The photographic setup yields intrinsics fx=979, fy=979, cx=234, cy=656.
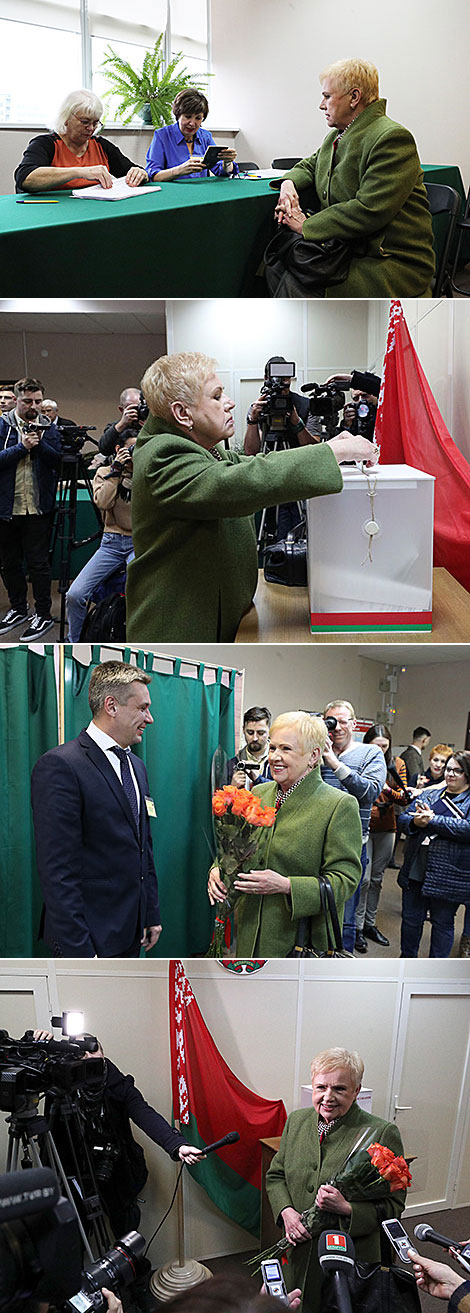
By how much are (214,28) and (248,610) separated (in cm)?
488

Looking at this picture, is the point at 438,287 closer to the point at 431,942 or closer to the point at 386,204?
the point at 386,204

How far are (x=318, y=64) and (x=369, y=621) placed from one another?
451 centimetres

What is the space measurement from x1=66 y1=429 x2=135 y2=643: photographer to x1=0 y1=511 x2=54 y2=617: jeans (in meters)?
0.08

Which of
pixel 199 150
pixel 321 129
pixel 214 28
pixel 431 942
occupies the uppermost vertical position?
pixel 214 28

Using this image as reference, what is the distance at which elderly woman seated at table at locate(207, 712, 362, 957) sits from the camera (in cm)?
242

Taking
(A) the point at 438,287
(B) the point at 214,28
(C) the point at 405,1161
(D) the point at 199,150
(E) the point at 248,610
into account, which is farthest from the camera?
(B) the point at 214,28

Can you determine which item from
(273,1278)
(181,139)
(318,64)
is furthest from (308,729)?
(318,64)

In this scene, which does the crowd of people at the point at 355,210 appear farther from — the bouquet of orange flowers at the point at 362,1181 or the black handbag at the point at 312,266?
the bouquet of orange flowers at the point at 362,1181

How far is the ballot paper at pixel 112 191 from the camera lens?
293 cm

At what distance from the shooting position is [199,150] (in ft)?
12.1

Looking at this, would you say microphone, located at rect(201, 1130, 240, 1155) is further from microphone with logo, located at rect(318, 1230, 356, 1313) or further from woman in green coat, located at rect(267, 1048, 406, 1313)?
microphone with logo, located at rect(318, 1230, 356, 1313)

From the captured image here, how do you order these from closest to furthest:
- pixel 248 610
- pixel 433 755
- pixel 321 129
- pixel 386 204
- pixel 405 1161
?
pixel 248 610 < pixel 433 755 < pixel 386 204 < pixel 405 1161 < pixel 321 129

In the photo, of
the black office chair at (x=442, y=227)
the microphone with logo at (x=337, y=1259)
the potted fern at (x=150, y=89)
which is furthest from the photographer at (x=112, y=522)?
the potted fern at (x=150, y=89)

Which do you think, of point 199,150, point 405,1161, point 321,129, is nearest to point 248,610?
point 405,1161
